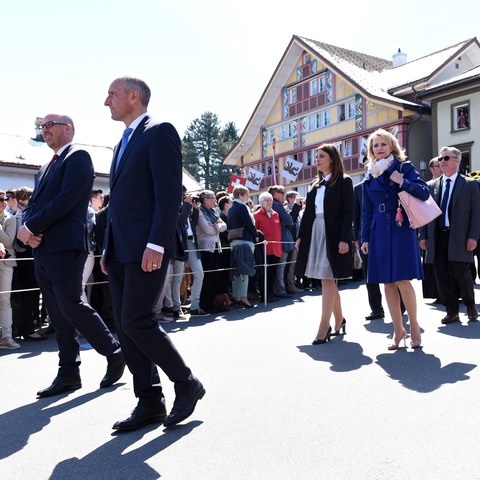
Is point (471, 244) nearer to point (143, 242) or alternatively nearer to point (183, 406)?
point (183, 406)

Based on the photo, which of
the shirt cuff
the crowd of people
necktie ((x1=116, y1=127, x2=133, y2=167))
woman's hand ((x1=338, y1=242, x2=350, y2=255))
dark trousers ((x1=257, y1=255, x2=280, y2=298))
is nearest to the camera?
the shirt cuff

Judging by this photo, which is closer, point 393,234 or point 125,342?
point 125,342

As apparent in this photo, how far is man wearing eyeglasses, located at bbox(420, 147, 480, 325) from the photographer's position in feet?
22.7

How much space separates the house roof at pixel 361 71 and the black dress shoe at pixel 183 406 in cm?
3264

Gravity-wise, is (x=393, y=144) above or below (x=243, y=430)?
above

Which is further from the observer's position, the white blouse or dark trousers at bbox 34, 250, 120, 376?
the white blouse

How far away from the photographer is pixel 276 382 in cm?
441

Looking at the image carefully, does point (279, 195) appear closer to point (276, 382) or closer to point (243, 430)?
point (276, 382)

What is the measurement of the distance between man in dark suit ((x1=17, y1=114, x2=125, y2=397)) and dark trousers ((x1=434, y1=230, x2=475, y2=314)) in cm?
416

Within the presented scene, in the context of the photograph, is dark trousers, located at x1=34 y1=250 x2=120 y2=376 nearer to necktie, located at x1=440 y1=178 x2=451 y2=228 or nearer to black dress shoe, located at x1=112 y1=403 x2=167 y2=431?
black dress shoe, located at x1=112 y1=403 x2=167 y2=431

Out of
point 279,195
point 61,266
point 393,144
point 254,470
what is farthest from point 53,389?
point 279,195

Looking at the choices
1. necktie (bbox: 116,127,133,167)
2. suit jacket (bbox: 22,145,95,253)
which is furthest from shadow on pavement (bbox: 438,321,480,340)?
necktie (bbox: 116,127,133,167)

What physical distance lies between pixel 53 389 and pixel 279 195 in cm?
755

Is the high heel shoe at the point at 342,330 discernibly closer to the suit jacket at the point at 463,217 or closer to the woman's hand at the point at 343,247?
the woman's hand at the point at 343,247
